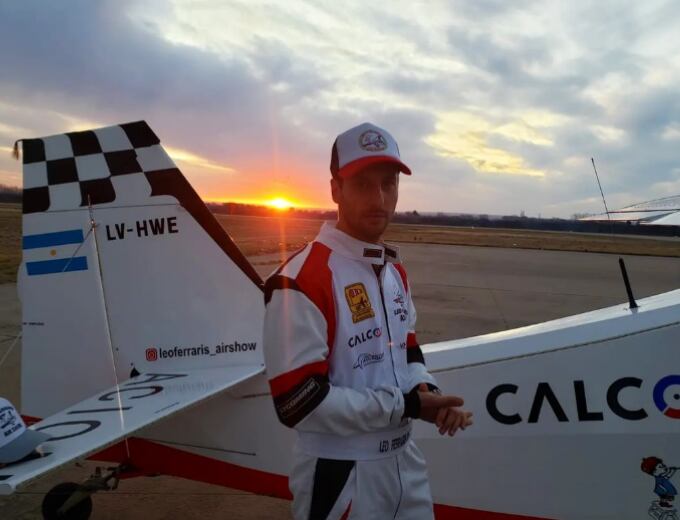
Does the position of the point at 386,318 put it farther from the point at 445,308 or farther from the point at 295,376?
the point at 445,308

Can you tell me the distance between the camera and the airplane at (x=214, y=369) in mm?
2117

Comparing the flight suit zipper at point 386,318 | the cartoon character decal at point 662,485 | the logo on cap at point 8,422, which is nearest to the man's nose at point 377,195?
the flight suit zipper at point 386,318

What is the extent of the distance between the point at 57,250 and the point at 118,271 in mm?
356

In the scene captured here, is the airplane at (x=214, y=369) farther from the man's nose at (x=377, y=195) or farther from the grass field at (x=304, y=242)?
the grass field at (x=304, y=242)

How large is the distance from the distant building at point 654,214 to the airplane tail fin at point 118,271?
218 cm

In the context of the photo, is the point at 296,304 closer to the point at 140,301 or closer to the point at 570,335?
the point at 570,335

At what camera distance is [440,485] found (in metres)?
2.35

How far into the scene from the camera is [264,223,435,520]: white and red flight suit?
144 cm

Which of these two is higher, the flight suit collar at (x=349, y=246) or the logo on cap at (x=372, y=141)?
the logo on cap at (x=372, y=141)

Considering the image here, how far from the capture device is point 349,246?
5.35 ft

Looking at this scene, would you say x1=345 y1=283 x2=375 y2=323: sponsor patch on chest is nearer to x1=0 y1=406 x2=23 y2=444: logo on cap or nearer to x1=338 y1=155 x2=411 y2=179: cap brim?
x1=338 y1=155 x2=411 y2=179: cap brim

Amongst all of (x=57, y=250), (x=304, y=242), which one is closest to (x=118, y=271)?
(x=57, y=250)

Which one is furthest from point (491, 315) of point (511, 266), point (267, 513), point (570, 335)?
point (511, 266)

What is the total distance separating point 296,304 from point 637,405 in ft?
5.08
